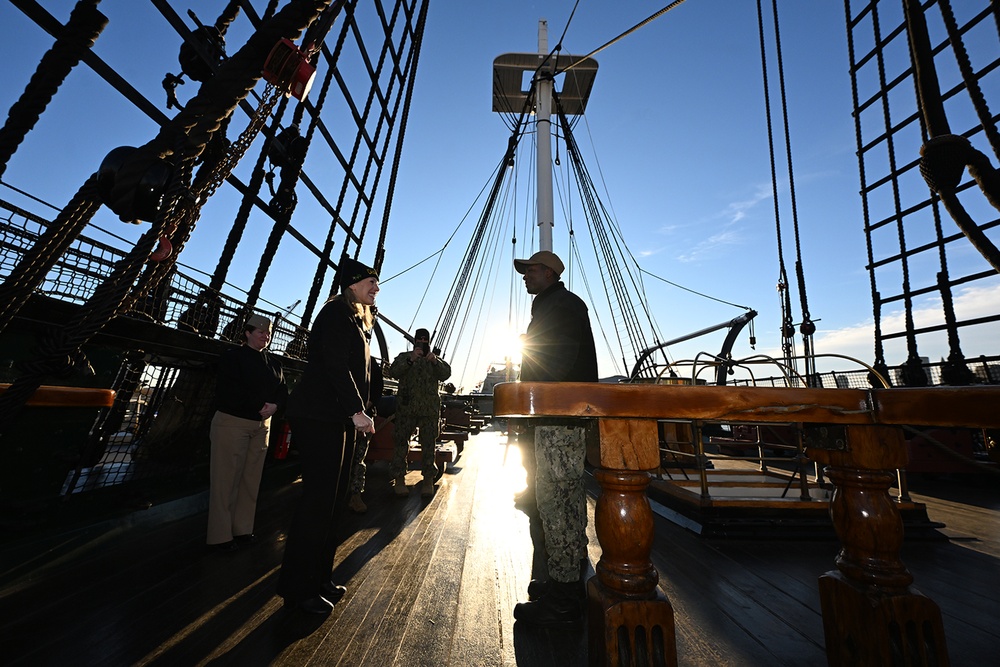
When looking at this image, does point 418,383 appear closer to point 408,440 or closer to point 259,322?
point 408,440

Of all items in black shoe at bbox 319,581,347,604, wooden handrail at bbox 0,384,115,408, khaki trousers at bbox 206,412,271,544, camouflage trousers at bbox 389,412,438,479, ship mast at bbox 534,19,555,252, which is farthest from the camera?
ship mast at bbox 534,19,555,252

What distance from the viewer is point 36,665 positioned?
4.36ft

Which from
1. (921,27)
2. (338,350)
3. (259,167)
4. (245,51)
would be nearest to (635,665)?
(338,350)

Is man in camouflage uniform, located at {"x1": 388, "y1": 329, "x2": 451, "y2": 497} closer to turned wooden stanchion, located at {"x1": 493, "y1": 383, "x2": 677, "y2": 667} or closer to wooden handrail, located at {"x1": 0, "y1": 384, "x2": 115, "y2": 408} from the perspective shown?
wooden handrail, located at {"x1": 0, "y1": 384, "x2": 115, "y2": 408}

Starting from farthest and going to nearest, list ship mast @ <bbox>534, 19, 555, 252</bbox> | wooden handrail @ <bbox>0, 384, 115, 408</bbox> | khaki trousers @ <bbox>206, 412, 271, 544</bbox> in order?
ship mast @ <bbox>534, 19, 555, 252</bbox> < khaki trousers @ <bbox>206, 412, 271, 544</bbox> < wooden handrail @ <bbox>0, 384, 115, 408</bbox>

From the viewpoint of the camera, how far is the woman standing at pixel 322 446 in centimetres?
174

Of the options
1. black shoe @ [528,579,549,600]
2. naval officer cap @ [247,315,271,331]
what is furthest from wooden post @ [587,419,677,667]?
naval officer cap @ [247,315,271,331]

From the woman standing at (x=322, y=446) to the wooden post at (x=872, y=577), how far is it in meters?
1.65

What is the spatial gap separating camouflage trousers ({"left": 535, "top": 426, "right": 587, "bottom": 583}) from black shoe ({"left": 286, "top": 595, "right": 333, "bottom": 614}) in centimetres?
99

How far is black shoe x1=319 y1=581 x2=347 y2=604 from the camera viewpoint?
1.85 m

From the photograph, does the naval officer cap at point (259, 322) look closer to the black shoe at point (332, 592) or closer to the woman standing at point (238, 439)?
the woman standing at point (238, 439)

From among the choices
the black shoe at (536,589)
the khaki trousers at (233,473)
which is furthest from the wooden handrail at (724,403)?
the khaki trousers at (233,473)

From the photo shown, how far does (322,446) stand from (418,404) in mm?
2371

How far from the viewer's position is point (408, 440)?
422cm
